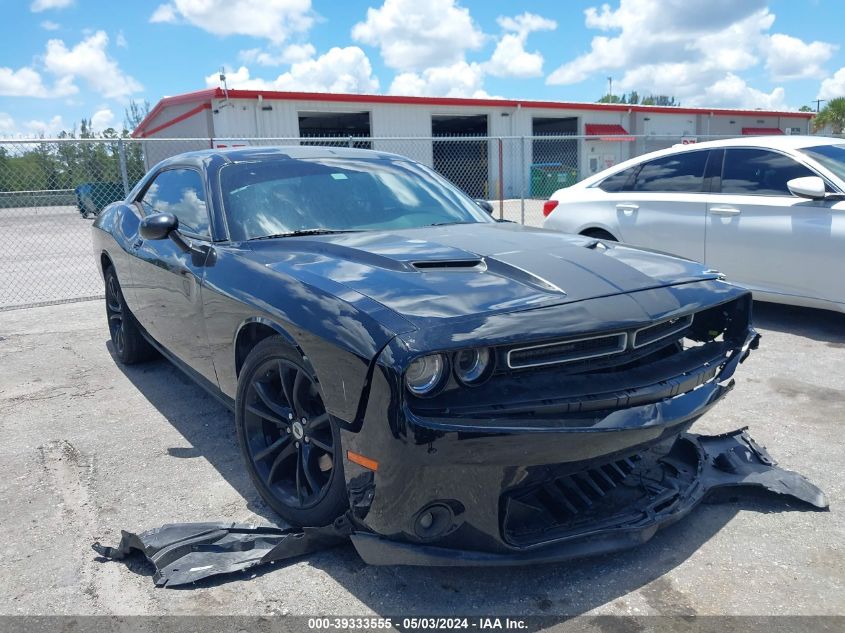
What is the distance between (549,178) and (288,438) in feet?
82.2

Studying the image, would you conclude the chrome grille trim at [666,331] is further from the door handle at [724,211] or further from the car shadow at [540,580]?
the door handle at [724,211]

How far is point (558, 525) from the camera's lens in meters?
2.40

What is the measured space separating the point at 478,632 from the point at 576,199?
5.43m

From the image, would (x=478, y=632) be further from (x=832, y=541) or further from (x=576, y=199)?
(x=576, y=199)

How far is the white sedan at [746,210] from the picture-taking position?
5387 millimetres

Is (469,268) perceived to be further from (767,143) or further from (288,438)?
(767,143)

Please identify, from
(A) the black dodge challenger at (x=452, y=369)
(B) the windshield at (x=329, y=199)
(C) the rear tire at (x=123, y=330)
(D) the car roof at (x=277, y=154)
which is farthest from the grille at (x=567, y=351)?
(C) the rear tire at (x=123, y=330)

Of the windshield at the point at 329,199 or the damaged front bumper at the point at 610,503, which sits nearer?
the damaged front bumper at the point at 610,503

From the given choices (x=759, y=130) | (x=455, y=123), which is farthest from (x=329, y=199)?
(x=759, y=130)

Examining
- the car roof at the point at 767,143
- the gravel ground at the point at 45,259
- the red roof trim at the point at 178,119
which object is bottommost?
the gravel ground at the point at 45,259

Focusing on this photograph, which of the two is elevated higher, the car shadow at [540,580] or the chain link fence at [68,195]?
the chain link fence at [68,195]

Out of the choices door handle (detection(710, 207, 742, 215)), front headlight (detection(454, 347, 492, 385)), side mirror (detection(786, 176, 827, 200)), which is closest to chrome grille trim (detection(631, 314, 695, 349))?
front headlight (detection(454, 347, 492, 385))

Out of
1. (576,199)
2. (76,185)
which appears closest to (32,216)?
(76,185)

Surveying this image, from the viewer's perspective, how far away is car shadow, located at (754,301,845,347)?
5.69 m
